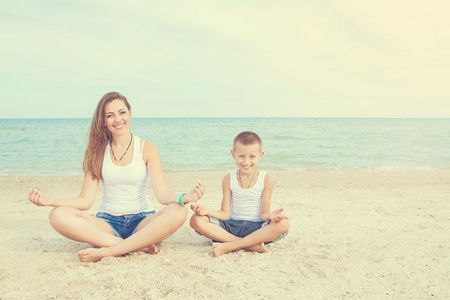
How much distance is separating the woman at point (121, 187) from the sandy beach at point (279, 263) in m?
0.26

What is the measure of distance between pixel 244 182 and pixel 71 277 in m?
1.85

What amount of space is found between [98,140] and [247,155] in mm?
1623

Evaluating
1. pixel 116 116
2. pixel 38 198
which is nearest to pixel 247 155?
pixel 116 116

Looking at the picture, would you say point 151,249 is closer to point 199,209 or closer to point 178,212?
point 178,212

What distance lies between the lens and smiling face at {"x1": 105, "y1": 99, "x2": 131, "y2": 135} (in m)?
3.68

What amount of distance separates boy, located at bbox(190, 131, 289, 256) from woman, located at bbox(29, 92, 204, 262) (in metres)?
Answer: 0.36

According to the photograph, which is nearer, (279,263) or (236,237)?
(279,263)

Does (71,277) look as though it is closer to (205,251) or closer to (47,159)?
(205,251)

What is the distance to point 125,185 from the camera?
3.71 metres

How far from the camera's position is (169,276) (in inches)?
117

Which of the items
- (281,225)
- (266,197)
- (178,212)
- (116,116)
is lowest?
(281,225)

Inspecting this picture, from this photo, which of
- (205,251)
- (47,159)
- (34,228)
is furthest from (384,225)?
(47,159)

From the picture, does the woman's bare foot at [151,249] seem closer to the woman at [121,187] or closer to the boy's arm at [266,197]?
the woman at [121,187]

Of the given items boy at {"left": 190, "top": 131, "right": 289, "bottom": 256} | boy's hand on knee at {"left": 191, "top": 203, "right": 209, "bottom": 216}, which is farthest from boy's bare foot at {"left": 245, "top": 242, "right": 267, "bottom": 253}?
boy's hand on knee at {"left": 191, "top": 203, "right": 209, "bottom": 216}
